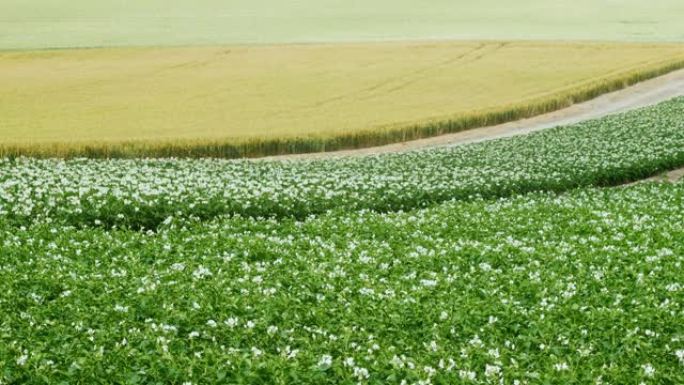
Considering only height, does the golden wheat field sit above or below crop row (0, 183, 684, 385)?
below

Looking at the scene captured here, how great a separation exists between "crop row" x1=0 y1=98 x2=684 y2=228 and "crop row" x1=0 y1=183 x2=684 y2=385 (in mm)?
2812

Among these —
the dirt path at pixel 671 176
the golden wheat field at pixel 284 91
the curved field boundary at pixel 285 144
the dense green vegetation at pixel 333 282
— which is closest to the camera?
the dense green vegetation at pixel 333 282

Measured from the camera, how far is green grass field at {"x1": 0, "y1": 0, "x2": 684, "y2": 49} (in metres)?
79.9

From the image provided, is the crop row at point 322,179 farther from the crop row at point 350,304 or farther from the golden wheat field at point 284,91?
the golden wheat field at point 284,91

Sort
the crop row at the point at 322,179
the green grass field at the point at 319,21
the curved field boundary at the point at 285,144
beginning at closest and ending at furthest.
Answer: the crop row at the point at 322,179
the curved field boundary at the point at 285,144
the green grass field at the point at 319,21

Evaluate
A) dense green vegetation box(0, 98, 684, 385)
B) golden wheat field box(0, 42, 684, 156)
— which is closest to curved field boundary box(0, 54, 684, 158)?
golden wheat field box(0, 42, 684, 156)

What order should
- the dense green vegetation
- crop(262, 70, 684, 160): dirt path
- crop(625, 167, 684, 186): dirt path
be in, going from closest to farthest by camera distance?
the dense green vegetation
crop(625, 167, 684, 186): dirt path
crop(262, 70, 684, 160): dirt path

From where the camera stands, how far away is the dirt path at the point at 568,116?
45094 millimetres

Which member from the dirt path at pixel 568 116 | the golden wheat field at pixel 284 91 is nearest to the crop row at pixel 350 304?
the golden wheat field at pixel 284 91

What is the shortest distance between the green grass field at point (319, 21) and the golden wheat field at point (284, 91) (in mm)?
6183

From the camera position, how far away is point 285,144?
4303 cm

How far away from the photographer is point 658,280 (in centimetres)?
1542

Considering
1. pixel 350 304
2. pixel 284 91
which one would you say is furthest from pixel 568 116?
pixel 350 304

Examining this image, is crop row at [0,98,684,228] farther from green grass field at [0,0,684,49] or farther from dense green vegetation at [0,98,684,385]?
green grass field at [0,0,684,49]
